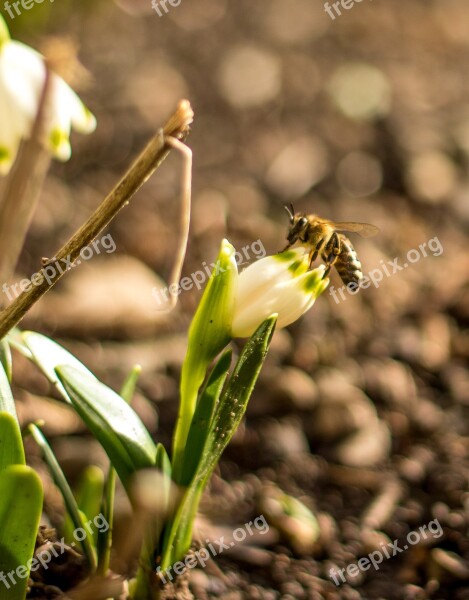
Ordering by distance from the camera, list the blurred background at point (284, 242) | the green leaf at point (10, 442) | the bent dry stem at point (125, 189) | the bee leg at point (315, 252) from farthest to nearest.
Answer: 1. the blurred background at point (284, 242)
2. the bee leg at point (315, 252)
3. the green leaf at point (10, 442)
4. the bent dry stem at point (125, 189)

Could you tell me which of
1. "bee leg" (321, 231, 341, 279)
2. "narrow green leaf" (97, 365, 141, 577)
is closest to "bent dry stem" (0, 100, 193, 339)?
"narrow green leaf" (97, 365, 141, 577)

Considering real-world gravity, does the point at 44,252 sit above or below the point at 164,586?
above

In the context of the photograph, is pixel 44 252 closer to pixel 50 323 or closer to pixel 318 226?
pixel 50 323

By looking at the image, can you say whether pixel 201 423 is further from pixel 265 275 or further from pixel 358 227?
pixel 358 227

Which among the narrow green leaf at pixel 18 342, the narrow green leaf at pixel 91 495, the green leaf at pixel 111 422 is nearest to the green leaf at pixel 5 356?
the narrow green leaf at pixel 18 342

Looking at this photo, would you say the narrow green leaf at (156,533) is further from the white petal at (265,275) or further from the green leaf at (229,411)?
the white petal at (265,275)

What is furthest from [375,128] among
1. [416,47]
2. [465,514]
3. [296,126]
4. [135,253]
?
[465,514]
